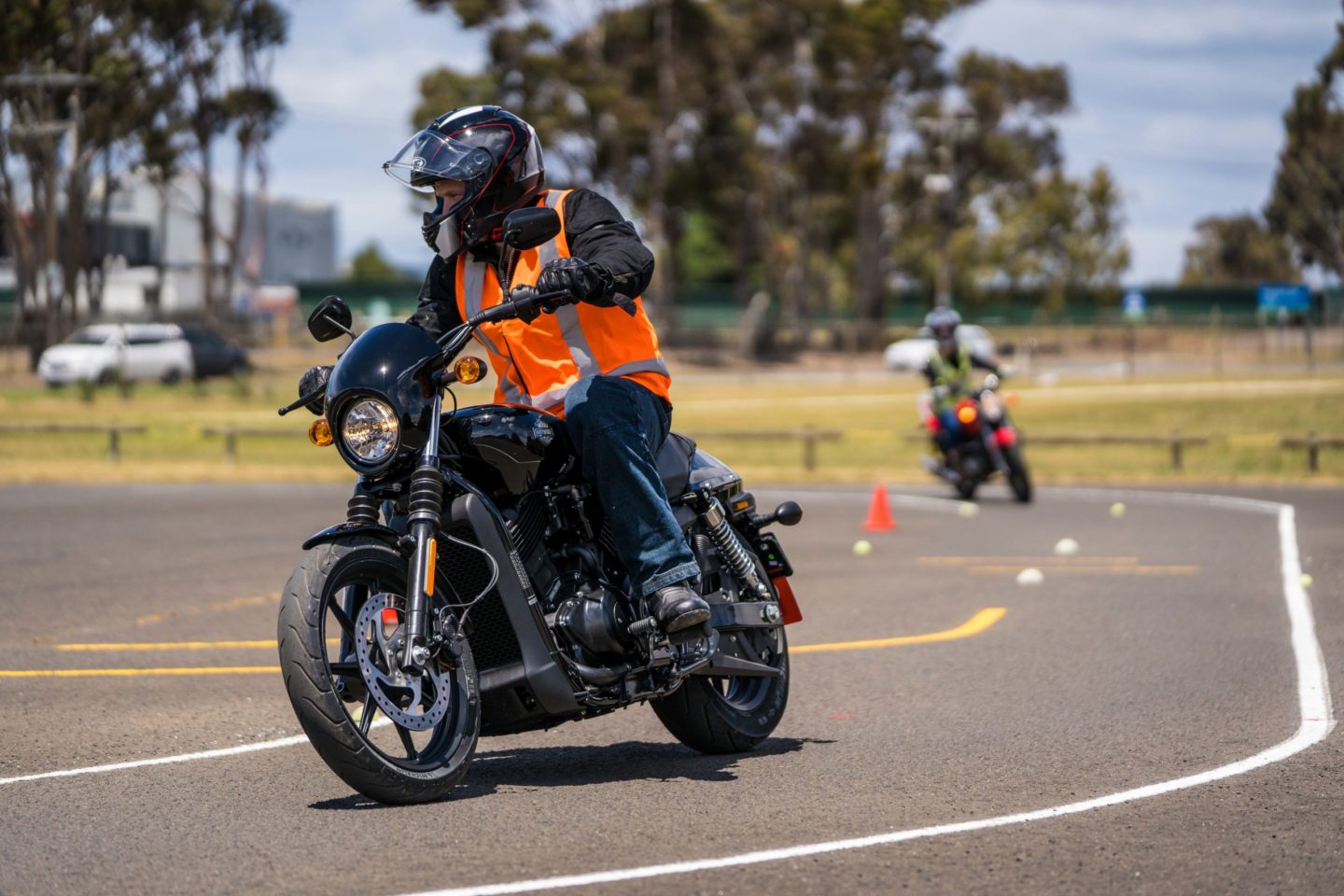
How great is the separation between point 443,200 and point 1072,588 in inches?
290

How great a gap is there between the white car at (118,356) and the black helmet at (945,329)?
29.0 metres

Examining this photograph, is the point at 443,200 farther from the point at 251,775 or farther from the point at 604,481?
the point at 251,775

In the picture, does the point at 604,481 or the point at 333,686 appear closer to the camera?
the point at 333,686

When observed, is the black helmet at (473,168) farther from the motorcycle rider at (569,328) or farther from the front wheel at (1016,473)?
the front wheel at (1016,473)

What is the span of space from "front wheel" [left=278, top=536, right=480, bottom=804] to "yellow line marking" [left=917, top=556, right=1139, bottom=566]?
28.8 ft

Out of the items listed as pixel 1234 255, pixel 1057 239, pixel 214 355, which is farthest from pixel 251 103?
pixel 1234 255

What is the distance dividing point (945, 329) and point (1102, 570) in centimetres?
704

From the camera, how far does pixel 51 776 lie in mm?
6316

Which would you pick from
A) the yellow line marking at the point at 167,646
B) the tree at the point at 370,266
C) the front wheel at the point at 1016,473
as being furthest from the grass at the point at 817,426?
the tree at the point at 370,266

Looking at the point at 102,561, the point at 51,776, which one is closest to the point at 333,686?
the point at 51,776

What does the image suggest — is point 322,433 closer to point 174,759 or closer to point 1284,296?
point 174,759

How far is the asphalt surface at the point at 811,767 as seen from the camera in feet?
16.5

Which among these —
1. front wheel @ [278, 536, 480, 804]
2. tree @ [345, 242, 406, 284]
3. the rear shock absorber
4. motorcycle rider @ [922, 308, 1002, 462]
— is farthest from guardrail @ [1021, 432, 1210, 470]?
tree @ [345, 242, 406, 284]

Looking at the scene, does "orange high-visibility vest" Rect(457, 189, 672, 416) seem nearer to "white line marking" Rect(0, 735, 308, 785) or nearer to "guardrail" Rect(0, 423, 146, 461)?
"white line marking" Rect(0, 735, 308, 785)
